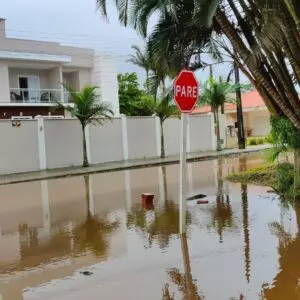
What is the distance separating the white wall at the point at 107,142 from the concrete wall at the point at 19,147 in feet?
11.0

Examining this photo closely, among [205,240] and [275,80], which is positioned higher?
[275,80]

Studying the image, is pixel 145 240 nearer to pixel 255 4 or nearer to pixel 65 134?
pixel 255 4

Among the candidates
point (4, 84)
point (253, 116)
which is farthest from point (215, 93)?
point (253, 116)

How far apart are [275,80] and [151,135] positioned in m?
18.3

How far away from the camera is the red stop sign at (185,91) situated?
7420 mm

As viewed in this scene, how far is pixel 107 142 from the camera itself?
26.8m

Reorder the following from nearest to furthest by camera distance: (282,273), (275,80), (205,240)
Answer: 1. (282,273)
2. (205,240)
3. (275,80)

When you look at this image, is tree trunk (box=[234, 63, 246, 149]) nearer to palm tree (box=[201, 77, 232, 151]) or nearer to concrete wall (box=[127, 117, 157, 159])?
palm tree (box=[201, 77, 232, 151])

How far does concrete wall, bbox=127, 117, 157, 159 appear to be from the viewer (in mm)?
27969

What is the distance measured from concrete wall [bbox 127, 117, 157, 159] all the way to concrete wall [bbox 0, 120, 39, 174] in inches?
235

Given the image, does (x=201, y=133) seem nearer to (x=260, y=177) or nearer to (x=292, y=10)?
(x=260, y=177)

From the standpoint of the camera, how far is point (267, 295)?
5.04 meters

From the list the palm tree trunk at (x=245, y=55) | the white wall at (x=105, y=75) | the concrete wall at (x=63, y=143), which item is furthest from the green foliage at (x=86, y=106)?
the palm tree trunk at (x=245, y=55)

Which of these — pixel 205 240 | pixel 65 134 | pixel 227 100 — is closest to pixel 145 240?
pixel 205 240
